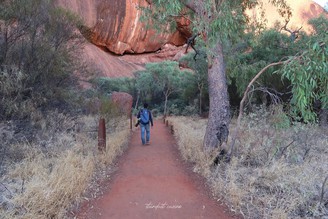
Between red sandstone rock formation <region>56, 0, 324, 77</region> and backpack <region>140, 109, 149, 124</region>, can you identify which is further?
red sandstone rock formation <region>56, 0, 324, 77</region>

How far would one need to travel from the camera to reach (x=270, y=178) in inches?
200

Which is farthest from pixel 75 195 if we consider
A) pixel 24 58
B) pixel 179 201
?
pixel 24 58

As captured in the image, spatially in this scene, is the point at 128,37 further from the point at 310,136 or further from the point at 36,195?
the point at 36,195

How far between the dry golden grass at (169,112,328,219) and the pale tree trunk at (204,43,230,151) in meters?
0.55

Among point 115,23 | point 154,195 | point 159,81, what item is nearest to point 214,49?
point 154,195

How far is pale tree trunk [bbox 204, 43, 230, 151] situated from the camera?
7039 millimetres

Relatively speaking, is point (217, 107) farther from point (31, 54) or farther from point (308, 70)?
point (31, 54)

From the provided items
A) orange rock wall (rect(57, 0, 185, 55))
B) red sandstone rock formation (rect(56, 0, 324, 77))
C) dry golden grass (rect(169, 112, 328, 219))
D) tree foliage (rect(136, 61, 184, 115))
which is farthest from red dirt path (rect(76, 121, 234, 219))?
orange rock wall (rect(57, 0, 185, 55))

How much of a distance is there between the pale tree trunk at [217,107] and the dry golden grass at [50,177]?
2.71m

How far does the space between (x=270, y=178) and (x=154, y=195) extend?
7.16 feet

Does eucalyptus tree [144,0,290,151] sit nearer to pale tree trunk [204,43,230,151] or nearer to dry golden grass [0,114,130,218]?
pale tree trunk [204,43,230,151]

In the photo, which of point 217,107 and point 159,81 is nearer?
point 217,107

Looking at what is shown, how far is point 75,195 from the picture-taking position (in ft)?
14.8

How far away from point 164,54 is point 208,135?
32.6 m
